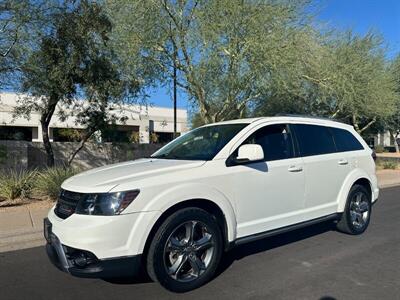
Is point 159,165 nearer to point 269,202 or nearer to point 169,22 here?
point 269,202

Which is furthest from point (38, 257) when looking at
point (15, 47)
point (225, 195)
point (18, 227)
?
point (15, 47)

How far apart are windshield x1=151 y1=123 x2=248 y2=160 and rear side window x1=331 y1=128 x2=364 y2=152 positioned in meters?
1.87

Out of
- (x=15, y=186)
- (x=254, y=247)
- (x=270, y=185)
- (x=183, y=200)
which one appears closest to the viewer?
(x=183, y=200)

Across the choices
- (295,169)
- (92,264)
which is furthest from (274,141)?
(92,264)

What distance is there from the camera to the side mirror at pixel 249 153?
16.7 ft

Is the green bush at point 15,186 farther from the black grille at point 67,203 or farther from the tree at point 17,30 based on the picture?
the black grille at point 67,203

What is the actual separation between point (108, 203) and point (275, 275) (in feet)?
6.96

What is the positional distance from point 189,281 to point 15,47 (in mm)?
8755

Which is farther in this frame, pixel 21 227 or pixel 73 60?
pixel 73 60

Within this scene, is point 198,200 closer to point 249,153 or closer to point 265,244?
point 249,153

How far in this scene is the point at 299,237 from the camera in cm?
688

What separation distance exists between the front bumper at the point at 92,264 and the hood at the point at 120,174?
0.60 meters

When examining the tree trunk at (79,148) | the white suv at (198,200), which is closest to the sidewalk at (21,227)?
the white suv at (198,200)

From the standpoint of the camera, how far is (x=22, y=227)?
752 centimetres
